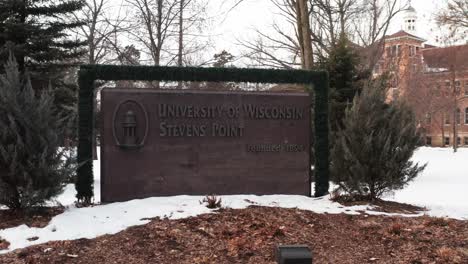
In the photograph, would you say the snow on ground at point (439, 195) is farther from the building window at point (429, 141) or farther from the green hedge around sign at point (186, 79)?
the building window at point (429, 141)

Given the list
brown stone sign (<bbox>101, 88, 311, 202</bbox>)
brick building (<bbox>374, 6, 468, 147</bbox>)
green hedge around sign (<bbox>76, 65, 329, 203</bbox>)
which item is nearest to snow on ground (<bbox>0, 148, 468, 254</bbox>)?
brown stone sign (<bbox>101, 88, 311, 202</bbox>)

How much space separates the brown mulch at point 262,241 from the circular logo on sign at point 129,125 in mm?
1940

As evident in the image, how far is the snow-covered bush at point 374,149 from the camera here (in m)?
8.34

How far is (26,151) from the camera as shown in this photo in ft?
23.2

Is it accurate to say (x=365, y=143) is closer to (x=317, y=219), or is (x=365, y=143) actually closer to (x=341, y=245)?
(x=317, y=219)

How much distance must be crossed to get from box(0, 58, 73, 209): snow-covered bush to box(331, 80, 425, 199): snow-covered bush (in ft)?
15.5

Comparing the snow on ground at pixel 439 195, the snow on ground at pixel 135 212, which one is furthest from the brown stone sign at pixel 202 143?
the snow on ground at pixel 439 195

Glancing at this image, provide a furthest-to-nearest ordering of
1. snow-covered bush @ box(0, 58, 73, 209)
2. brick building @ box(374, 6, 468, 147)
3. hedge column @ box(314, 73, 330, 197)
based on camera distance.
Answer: brick building @ box(374, 6, 468, 147) < hedge column @ box(314, 73, 330, 197) < snow-covered bush @ box(0, 58, 73, 209)

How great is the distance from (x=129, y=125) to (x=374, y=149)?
4.31 metres

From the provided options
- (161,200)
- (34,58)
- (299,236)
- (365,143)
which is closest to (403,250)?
(299,236)

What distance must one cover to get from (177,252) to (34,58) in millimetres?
9668

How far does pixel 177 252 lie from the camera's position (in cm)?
589

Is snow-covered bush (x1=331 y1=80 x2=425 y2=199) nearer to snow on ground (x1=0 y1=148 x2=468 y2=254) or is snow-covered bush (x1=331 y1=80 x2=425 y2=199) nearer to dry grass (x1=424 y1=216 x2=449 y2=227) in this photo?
snow on ground (x1=0 y1=148 x2=468 y2=254)

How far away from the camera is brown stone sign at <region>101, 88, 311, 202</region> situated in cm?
829
